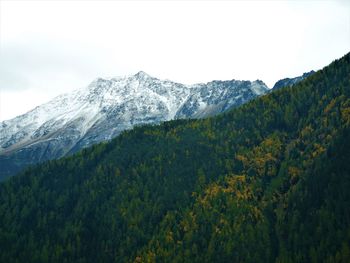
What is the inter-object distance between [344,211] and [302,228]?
18.9 meters

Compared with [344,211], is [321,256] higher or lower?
lower

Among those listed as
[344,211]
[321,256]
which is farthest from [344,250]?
[344,211]

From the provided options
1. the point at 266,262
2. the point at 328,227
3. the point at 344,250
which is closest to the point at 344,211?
the point at 328,227

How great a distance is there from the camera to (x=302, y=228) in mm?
199625

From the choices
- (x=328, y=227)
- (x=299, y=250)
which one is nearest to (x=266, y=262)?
(x=299, y=250)

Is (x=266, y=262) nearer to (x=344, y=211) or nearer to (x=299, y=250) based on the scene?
(x=299, y=250)

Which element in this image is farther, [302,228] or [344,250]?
[302,228]

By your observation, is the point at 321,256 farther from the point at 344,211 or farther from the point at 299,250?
the point at 344,211

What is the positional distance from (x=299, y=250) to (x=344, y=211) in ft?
85.9

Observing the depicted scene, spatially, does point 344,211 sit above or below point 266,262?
above

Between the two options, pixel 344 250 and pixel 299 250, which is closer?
pixel 344 250

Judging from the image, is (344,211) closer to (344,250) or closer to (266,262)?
(344,250)

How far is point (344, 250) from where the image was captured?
177250 mm

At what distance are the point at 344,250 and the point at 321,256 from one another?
33.0 feet
